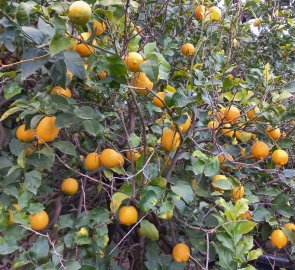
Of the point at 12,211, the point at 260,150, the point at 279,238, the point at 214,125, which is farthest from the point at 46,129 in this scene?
the point at 279,238

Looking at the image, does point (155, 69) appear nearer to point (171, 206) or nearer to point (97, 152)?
point (171, 206)

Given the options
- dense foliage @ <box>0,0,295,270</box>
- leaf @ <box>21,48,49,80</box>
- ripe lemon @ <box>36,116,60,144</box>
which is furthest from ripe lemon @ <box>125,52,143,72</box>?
ripe lemon @ <box>36,116,60,144</box>

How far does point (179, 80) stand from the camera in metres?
1.90

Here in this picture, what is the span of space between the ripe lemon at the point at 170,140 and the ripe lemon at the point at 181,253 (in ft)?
1.21

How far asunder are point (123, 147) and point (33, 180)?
18.4 inches

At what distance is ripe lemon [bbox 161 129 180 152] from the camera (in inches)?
54.2

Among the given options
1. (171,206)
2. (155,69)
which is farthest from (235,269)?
(155,69)

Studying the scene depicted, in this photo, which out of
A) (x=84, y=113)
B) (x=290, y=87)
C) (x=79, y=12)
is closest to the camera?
(x=79, y=12)

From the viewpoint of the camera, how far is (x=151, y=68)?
1091 mm

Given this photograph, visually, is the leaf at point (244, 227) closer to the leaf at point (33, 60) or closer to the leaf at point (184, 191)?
the leaf at point (184, 191)

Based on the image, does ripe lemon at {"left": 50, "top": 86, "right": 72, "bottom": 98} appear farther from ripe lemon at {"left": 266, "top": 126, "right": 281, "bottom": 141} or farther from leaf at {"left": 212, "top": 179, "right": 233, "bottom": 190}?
ripe lemon at {"left": 266, "top": 126, "right": 281, "bottom": 141}

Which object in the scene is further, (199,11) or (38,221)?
(199,11)

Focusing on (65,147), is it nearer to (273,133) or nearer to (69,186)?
(69,186)

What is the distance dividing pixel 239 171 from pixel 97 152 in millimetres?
588
